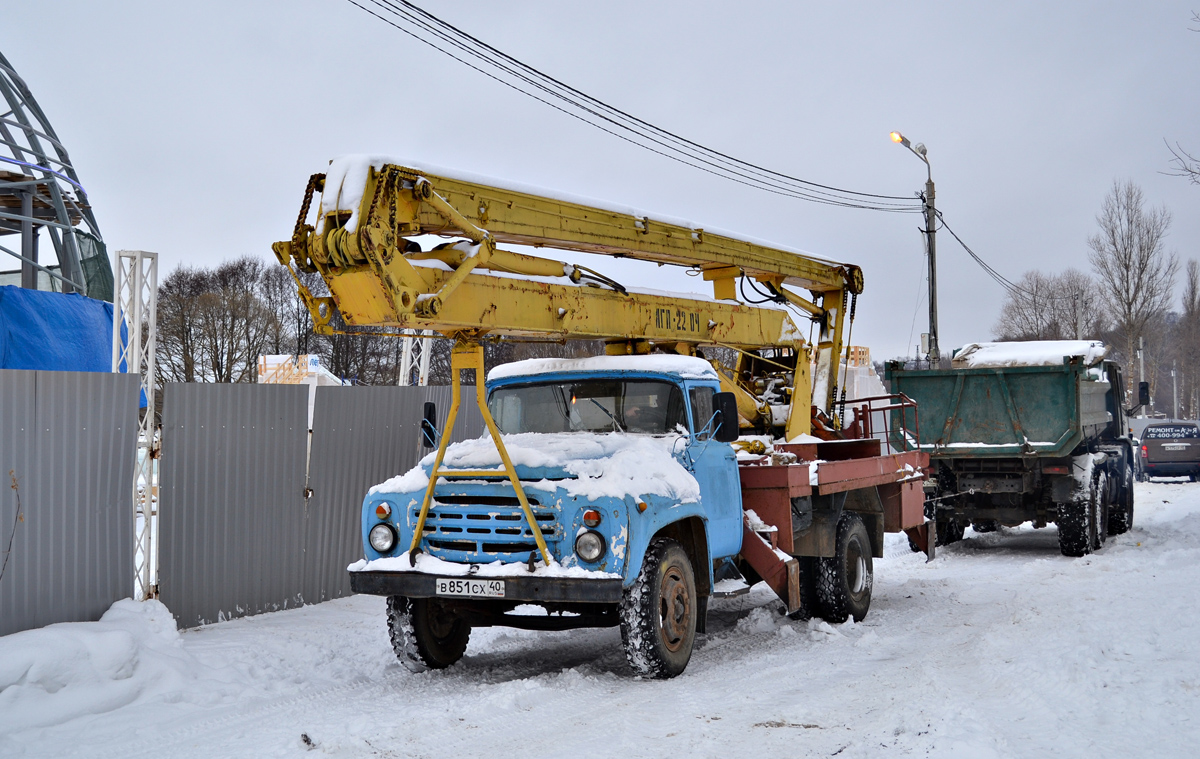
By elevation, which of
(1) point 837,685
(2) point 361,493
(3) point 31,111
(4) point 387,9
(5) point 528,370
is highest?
(3) point 31,111

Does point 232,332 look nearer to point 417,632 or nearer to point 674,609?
point 417,632

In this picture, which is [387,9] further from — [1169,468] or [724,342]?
[1169,468]

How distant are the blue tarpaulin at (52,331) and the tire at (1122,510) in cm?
1587

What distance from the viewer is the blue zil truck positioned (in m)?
6.11

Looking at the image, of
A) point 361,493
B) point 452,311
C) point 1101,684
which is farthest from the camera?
point 361,493

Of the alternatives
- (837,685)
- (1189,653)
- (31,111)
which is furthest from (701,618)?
(31,111)

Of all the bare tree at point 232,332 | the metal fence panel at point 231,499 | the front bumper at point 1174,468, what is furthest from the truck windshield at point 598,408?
the bare tree at point 232,332

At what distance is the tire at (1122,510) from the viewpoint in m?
15.2

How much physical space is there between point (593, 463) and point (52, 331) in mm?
13043

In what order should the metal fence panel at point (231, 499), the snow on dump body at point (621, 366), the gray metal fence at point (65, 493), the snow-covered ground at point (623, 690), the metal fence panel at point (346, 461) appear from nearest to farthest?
the snow-covered ground at point (623, 690) < the gray metal fence at point (65, 493) < the snow on dump body at point (621, 366) < the metal fence panel at point (231, 499) < the metal fence panel at point (346, 461)

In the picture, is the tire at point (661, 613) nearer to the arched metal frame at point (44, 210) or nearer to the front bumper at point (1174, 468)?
the arched metal frame at point (44, 210)

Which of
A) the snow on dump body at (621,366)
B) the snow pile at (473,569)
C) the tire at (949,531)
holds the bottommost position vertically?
the tire at (949,531)

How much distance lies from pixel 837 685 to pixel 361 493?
5.83 meters

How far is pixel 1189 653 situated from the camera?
6203mm
